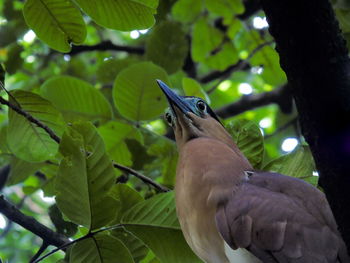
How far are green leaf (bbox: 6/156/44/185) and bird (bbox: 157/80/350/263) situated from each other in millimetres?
848

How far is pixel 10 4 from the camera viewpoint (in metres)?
5.05

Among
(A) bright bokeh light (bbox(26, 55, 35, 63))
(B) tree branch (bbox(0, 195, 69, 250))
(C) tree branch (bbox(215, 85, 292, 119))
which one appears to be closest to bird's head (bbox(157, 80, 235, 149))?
(B) tree branch (bbox(0, 195, 69, 250))

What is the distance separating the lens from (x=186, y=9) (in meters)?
4.95

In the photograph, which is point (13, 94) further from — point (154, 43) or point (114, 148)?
point (154, 43)

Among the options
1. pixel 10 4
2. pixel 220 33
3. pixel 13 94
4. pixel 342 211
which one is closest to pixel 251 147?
pixel 13 94

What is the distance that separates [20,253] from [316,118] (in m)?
4.97

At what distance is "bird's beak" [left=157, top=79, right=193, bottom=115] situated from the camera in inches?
129

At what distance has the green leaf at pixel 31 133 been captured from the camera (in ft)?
9.43

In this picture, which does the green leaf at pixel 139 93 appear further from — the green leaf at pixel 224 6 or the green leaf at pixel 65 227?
the green leaf at pixel 224 6

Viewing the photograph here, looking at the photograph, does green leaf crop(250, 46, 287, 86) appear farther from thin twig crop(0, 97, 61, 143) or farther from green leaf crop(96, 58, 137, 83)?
thin twig crop(0, 97, 61, 143)

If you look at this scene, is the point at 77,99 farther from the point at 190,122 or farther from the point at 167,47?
the point at 167,47

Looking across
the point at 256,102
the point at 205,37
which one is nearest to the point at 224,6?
the point at 205,37

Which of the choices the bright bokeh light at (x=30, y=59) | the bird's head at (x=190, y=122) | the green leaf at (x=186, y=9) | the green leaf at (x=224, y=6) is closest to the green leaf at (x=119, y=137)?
the bird's head at (x=190, y=122)

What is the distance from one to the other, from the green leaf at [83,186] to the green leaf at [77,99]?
1.12m
